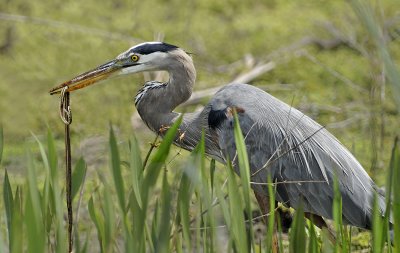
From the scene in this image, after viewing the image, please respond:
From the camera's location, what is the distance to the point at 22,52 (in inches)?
244

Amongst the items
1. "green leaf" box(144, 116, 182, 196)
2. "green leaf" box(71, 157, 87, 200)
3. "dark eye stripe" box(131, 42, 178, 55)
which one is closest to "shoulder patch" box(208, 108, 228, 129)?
"dark eye stripe" box(131, 42, 178, 55)

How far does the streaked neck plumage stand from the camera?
3.47 metres

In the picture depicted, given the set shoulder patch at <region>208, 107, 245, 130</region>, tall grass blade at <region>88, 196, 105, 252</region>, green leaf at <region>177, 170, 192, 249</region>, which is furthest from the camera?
shoulder patch at <region>208, 107, 245, 130</region>

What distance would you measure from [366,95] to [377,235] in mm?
3424

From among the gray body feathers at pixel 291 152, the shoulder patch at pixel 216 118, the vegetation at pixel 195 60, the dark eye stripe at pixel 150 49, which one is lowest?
the gray body feathers at pixel 291 152

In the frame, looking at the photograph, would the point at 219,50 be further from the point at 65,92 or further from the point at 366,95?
the point at 65,92

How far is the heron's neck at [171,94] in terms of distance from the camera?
3.47m

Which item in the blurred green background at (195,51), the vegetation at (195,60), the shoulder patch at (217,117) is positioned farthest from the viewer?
the blurred green background at (195,51)

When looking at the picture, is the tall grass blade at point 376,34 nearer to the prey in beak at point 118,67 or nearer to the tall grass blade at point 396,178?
the tall grass blade at point 396,178

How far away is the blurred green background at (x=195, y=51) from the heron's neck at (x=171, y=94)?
4.37 feet

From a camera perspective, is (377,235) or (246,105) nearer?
(377,235)

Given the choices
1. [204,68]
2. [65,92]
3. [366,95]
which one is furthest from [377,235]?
[204,68]

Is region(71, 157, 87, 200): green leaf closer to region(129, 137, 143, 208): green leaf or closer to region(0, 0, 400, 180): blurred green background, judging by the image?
region(129, 137, 143, 208): green leaf

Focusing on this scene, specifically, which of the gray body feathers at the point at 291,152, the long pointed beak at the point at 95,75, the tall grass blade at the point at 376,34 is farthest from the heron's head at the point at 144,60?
the tall grass blade at the point at 376,34
